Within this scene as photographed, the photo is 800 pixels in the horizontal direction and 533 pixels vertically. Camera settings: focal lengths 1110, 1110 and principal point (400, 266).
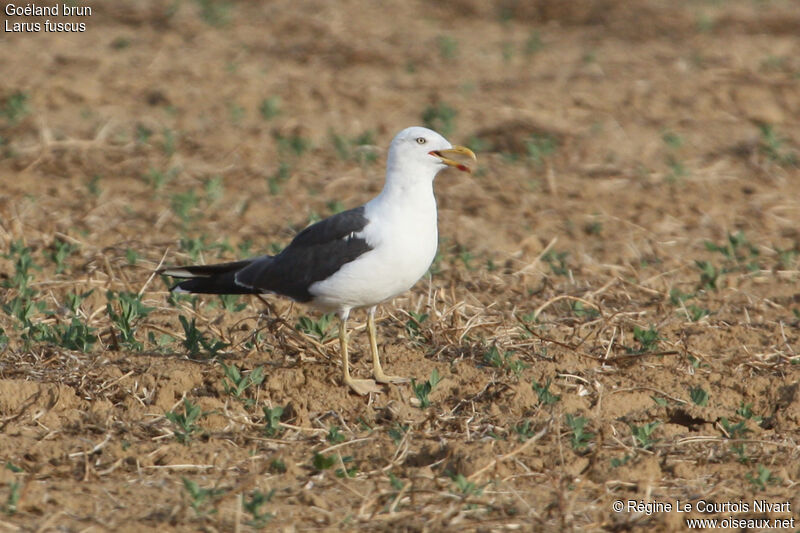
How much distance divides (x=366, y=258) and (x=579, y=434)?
1.35 metres

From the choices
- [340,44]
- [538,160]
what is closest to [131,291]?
[538,160]

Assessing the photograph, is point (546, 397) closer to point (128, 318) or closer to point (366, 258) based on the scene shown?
point (366, 258)

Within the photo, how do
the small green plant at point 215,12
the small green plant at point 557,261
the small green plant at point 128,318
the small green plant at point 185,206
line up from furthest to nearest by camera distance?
the small green plant at point 215,12 < the small green plant at point 185,206 < the small green plant at point 557,261 < the small green plant at point 128,318

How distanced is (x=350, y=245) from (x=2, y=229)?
3.62 meters

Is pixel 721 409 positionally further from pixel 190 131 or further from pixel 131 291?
pixel 190 131

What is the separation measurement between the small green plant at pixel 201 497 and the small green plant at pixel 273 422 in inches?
27.7

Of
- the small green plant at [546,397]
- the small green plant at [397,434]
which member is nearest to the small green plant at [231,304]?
the small green plant at [397,434]

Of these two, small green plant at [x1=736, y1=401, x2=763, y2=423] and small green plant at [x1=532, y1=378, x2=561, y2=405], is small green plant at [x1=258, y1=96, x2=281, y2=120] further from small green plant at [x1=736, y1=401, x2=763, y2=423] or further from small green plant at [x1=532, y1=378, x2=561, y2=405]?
small green plant at [x1=736, y1=401, x2=763, y2=423]

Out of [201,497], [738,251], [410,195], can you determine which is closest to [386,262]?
[410,195]

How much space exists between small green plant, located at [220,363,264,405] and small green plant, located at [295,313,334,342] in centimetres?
65

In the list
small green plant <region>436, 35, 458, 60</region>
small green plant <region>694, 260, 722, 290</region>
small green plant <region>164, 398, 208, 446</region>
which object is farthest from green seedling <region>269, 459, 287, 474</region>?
small green plant <region>436, 35, 458, 60</region>

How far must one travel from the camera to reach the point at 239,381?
18.3 feet

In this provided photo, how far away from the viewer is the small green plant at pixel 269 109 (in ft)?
37.7

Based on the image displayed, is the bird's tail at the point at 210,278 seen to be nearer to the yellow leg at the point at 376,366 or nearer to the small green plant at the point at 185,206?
the yellow leg at the point at 376,366
